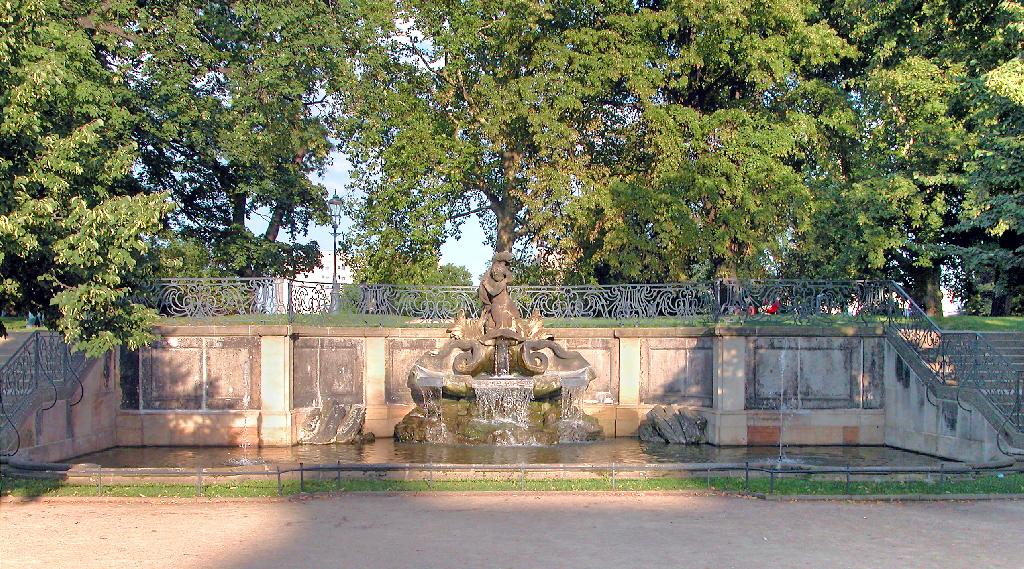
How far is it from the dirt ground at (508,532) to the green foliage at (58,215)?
256cm

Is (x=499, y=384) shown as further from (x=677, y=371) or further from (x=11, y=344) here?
(x=11, y=344)

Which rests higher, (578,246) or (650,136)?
(650,136)

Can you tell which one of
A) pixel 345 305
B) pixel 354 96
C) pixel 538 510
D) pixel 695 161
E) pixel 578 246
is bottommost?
pixel 538 510

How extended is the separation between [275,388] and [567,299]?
7.44 metres

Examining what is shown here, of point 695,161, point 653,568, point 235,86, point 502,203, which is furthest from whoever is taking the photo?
point 502,203

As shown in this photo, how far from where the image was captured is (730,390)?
21312mm

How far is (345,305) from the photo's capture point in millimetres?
23562

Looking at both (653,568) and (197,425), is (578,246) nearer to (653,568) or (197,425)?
(197,425)

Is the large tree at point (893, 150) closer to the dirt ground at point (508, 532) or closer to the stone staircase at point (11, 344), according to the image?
the dirt ground at point (508, 532)

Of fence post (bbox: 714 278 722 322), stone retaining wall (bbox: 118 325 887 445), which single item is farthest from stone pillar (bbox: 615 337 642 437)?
fence post (bbox: 714 278 722 322)

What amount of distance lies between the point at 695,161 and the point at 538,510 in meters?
18.1

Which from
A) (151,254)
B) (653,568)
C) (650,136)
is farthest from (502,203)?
(653,568)

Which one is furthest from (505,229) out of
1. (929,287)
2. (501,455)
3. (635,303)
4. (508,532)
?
(508,532)

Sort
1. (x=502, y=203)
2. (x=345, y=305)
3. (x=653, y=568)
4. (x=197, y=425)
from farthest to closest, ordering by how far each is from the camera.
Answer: (x=502, y=203) → (x=345, y=305) → (x=197, y=425) → (x=653, y=568)
